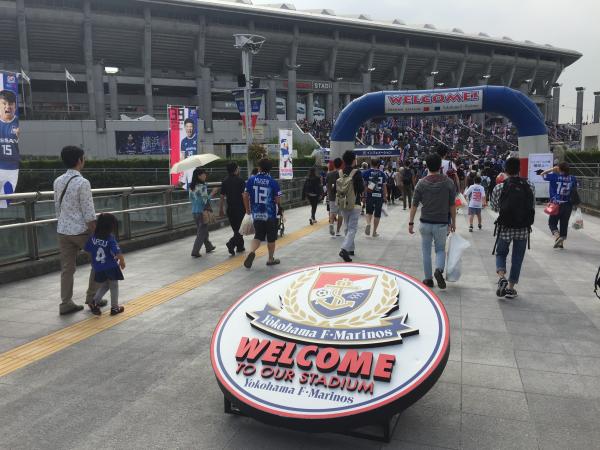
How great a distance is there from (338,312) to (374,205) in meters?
8.16

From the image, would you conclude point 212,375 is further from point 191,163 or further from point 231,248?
point 191,163

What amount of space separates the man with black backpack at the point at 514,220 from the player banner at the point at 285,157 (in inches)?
510

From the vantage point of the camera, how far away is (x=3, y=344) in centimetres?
479

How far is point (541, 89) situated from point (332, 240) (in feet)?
273

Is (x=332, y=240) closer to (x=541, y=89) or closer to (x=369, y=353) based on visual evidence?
(x=369, y=353)

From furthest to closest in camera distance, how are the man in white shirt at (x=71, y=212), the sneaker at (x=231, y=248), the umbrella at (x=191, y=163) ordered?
the umbrella at (x=191, y=163) < the sneaker at (x=231, y=248) < the man in white shirt at (x=71, y=212)

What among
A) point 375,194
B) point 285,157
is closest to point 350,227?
point 375,194

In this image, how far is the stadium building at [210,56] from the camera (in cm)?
4694

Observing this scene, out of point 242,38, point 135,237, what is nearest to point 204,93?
point 242,38

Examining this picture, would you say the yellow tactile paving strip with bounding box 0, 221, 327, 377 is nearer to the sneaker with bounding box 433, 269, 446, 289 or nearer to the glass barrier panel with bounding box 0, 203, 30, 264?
→ the glass barrier panel with bounding box 0, 203, 30, 264

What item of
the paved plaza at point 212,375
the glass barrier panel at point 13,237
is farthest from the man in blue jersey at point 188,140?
the paved plaza at point 212,375

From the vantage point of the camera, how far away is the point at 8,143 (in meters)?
8.39

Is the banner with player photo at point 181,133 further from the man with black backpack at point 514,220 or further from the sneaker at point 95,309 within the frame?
the man with black backpack at point 514,220

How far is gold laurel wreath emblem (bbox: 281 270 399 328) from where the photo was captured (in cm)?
323
